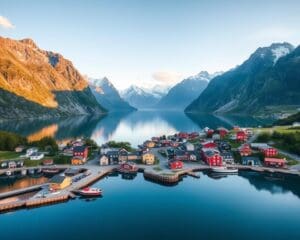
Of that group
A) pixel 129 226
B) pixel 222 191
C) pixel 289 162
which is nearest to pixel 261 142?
pixel 289 162

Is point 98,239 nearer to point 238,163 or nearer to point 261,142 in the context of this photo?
point 238,163

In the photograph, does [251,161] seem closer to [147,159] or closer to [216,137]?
[147,159]

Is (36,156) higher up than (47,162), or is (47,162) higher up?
(36,156)

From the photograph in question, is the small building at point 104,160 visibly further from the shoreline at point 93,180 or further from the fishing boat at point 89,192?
the fishing boat at point 89,192

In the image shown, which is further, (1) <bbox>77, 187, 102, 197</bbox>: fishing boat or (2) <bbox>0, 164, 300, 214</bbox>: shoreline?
(1) <bbox>77, 187, 102, 197</bbox>: fishing boat

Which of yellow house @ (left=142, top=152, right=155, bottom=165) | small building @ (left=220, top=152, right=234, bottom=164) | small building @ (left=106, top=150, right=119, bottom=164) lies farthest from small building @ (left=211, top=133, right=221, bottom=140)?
small building @ (left=106, top=150, right=119, bottom=164)

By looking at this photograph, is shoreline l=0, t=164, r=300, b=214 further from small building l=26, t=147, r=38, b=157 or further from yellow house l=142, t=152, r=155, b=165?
small building l=26, t=147, r=38, b=157

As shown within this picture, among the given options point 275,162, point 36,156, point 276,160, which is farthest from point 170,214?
point 36,156
